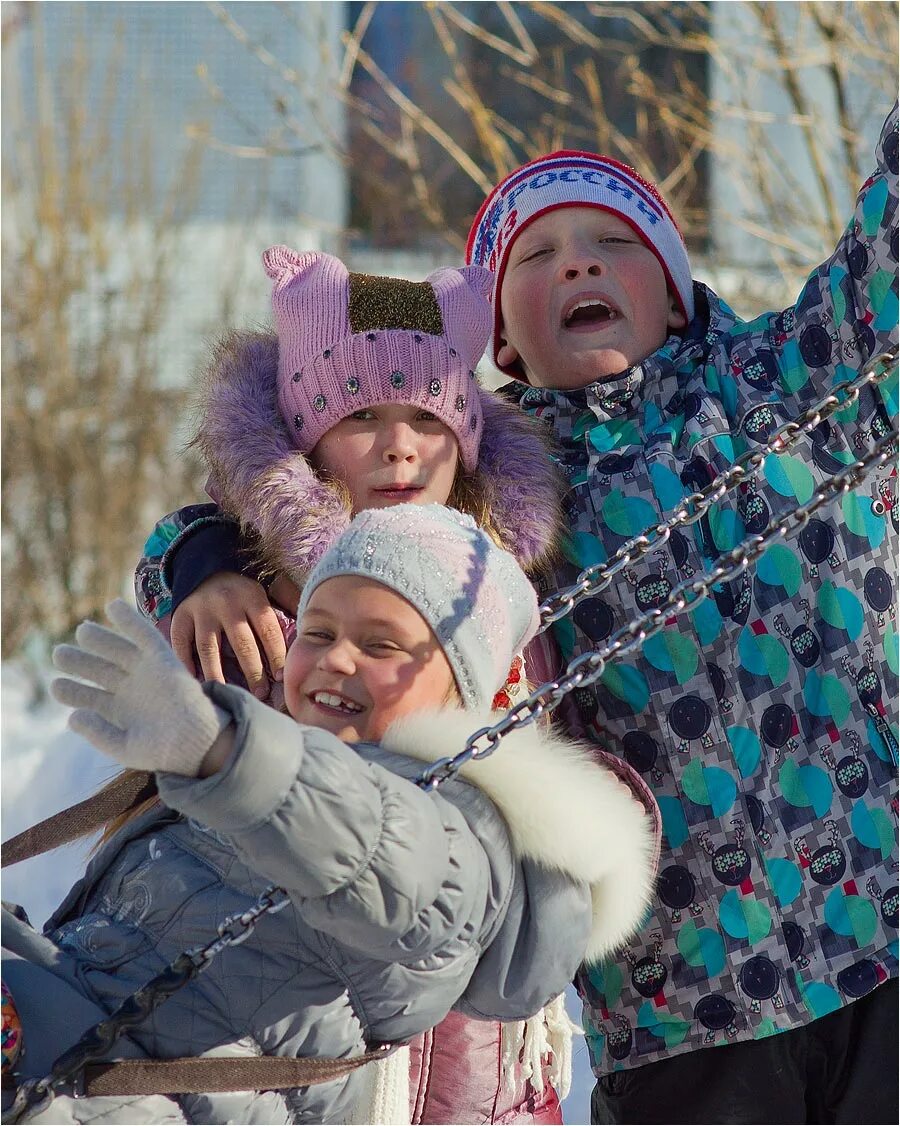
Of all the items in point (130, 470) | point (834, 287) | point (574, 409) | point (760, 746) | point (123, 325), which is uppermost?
Result: point (834, 287)

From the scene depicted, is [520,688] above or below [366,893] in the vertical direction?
below

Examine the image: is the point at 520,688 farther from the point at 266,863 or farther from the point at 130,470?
the point at 130,470

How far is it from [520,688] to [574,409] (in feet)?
1.58

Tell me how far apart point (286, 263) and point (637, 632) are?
89 centimetres

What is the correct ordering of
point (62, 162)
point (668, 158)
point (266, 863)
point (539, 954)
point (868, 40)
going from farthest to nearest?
point (62, 162), point (668, 158), point (868, 40), point (539, 954), point (266, 863)

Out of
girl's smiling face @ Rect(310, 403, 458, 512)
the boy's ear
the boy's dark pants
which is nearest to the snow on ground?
the boy's dark pants

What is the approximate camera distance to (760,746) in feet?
5.96

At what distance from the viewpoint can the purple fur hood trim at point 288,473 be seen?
1743 millimetres

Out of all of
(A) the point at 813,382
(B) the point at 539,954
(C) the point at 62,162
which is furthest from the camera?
(C) the point at 62,162

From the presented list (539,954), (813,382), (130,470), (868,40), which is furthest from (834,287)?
(130,470)

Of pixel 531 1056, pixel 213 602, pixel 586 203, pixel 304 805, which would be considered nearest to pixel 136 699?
pixel 304 805

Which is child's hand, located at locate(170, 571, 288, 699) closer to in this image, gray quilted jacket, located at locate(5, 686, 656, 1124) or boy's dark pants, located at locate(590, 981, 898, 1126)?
gray quilted jacket, located at locate(5, 686, 656, 1124)

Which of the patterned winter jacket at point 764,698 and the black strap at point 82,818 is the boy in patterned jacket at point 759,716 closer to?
the patterned winter jacket at point 764,698

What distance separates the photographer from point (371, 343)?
181cm
